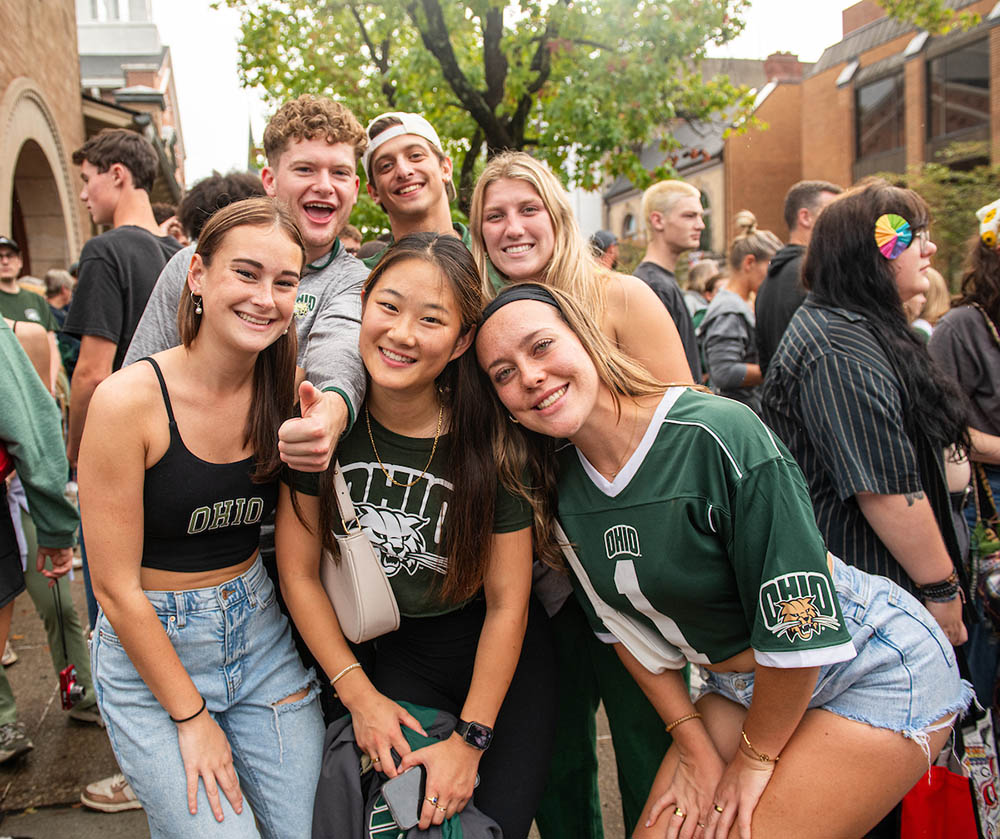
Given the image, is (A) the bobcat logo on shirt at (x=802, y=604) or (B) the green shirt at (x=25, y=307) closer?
(A) the bobcat logo on shirt at (x=802, y=604)

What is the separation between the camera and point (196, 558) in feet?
6.62

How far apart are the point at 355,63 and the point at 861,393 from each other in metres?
10.9

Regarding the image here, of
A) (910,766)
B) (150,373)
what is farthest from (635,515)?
(150,373)

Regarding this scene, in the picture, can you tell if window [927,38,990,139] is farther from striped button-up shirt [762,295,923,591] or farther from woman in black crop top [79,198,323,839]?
woman in black crop top [79,198,323,839]

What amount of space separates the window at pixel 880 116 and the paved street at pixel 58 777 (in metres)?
29.3

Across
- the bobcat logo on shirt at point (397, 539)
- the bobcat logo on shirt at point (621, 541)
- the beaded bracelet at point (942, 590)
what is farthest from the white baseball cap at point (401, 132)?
the beaded bracelet at point (942, 590)

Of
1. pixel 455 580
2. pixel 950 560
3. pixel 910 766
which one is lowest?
pixel 910 766

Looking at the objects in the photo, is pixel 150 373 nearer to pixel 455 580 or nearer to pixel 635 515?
pixel 455 580

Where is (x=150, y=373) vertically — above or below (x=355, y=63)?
below

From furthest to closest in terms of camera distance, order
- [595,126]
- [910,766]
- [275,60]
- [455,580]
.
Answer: [275,60] → [595,126] → [455,580] → [910,766]

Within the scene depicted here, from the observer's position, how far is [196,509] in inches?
77.2

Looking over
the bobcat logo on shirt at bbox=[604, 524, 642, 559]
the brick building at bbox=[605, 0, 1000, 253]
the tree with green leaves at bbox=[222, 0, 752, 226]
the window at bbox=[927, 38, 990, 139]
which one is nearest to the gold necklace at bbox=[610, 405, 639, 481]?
the bobcat logo on shirt at bbox=[604, 524, 642, 559]

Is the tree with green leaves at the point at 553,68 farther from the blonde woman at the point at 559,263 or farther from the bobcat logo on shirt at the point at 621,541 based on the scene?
the bobcat logo on shirt at the point at 621,541

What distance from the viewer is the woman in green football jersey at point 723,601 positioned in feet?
5.93
